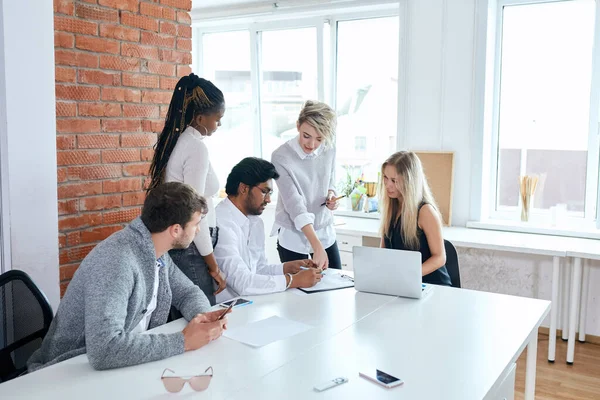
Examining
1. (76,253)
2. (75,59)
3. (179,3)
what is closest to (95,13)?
(75,59)

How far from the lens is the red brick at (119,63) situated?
274cm

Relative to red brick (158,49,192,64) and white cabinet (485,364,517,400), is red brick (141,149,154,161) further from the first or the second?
white cabinet (485,364,517,400)

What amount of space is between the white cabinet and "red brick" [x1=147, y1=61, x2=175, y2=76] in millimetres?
2157

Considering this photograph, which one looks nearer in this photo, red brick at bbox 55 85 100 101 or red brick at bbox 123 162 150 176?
red brick at bbox 55 85 100 101

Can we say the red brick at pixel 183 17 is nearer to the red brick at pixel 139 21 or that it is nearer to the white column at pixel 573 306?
the red brick at pixel 139 21

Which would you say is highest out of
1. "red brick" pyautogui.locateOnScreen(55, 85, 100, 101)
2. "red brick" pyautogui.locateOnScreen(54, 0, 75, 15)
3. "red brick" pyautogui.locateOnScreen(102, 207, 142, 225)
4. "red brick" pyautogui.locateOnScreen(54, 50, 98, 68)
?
"red brick" pyautogui.locateOnScreen(54, 0, 75, 15)

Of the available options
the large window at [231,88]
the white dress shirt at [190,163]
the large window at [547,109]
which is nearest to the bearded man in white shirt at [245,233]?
the white dress shirt at [190,163]

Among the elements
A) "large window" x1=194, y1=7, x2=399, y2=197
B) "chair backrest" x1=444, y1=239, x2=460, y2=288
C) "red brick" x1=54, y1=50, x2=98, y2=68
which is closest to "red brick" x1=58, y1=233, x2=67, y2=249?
"red brick" x1=54, y1=50, x2=98, y2=68

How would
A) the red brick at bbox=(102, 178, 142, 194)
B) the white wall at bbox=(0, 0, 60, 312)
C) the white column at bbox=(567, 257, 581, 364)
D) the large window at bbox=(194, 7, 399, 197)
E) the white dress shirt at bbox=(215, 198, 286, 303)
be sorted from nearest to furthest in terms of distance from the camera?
the white wall at bbox=(0, 0, 60, 312)
the white dress shirt at bbox=(215, 198, 286, 303)
the red brick at bbox=(102, 178, 142, 194)
the white column at bbox=(567, 257, 581, 364)
the large window at bbox=(194, 7, 399, 197)

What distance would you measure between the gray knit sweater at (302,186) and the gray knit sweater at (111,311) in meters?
1.17

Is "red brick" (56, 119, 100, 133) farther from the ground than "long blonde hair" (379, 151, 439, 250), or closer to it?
farther from the ground

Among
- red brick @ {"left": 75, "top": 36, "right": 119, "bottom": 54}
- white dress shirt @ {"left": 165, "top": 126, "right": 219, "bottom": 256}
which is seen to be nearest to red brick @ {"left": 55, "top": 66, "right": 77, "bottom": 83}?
red brick @ {"left": 75, "top": 36, "right": 119, "bottom": 54}

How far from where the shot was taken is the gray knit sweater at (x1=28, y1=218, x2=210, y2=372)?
168cm

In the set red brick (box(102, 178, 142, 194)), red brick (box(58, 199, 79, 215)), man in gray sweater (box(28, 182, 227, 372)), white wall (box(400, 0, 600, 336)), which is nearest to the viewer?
man in gray sweater (box(28, 182, 227, 372))
